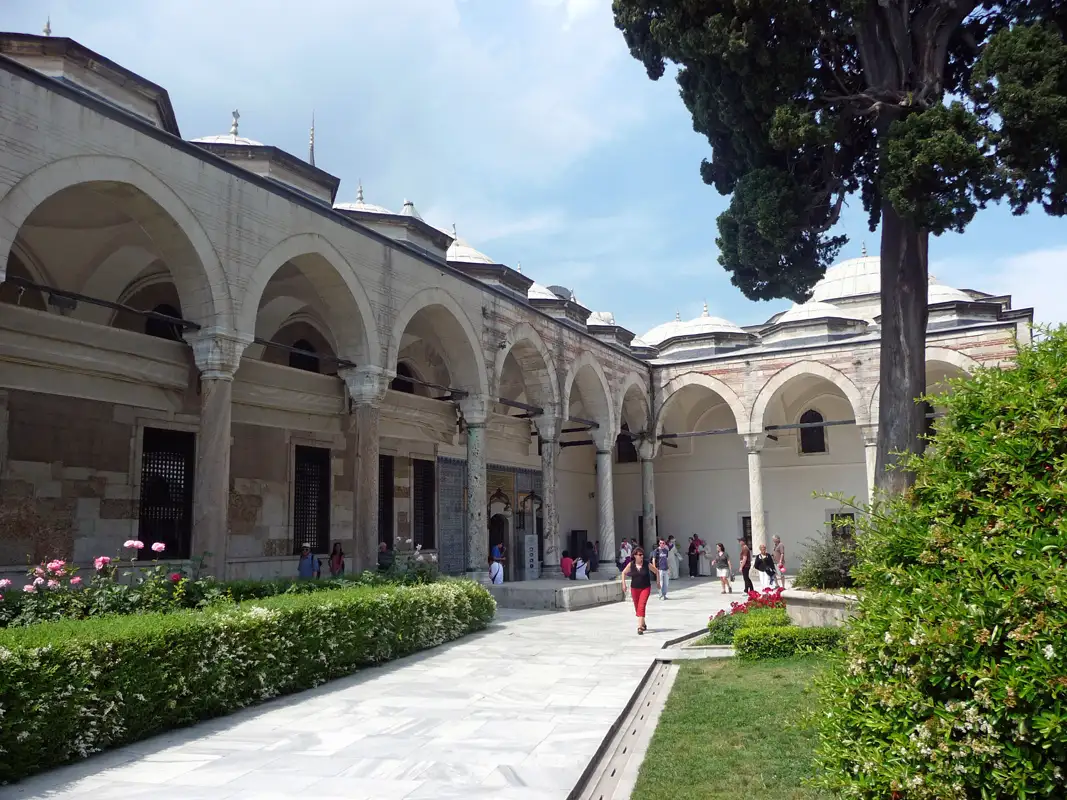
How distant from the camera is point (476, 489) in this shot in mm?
13445

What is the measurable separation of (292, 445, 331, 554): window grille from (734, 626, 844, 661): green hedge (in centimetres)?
809

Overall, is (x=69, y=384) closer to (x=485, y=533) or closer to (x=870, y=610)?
(x=485, y=533)

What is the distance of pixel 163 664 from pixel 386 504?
31.5ft

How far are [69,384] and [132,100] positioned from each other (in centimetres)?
480

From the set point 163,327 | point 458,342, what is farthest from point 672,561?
point 163,327

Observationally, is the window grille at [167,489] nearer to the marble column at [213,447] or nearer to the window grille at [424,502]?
the marble column at [213,447]

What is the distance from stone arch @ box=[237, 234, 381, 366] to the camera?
34.0ft

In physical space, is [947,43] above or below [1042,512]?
above

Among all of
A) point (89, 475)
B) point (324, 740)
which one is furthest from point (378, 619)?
point (89, 475)

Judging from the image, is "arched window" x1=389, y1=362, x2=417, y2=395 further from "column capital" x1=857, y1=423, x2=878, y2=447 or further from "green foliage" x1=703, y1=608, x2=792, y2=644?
"column capital" x1=857, y1=423, x2=878, y2=447

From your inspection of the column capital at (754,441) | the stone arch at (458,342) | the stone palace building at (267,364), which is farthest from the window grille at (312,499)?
the column capital at (754,441)

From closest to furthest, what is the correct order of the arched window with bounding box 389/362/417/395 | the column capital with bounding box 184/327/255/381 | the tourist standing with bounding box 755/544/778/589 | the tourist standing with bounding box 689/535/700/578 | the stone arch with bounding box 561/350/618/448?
the column capital with bounding box 184/327/255/381
the tourist standing with bounding box 755/544/778/589
the arched window with bounding box 389/362/417/395
the stone arch with bounding box 561/350/618/448
the tourist standing with bounding box 689/535/700/578

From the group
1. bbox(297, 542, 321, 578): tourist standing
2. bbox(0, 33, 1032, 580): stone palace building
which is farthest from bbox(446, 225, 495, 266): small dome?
bbox(297, 542, 321, 578): tourist standing

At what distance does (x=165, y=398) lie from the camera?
11.1m
